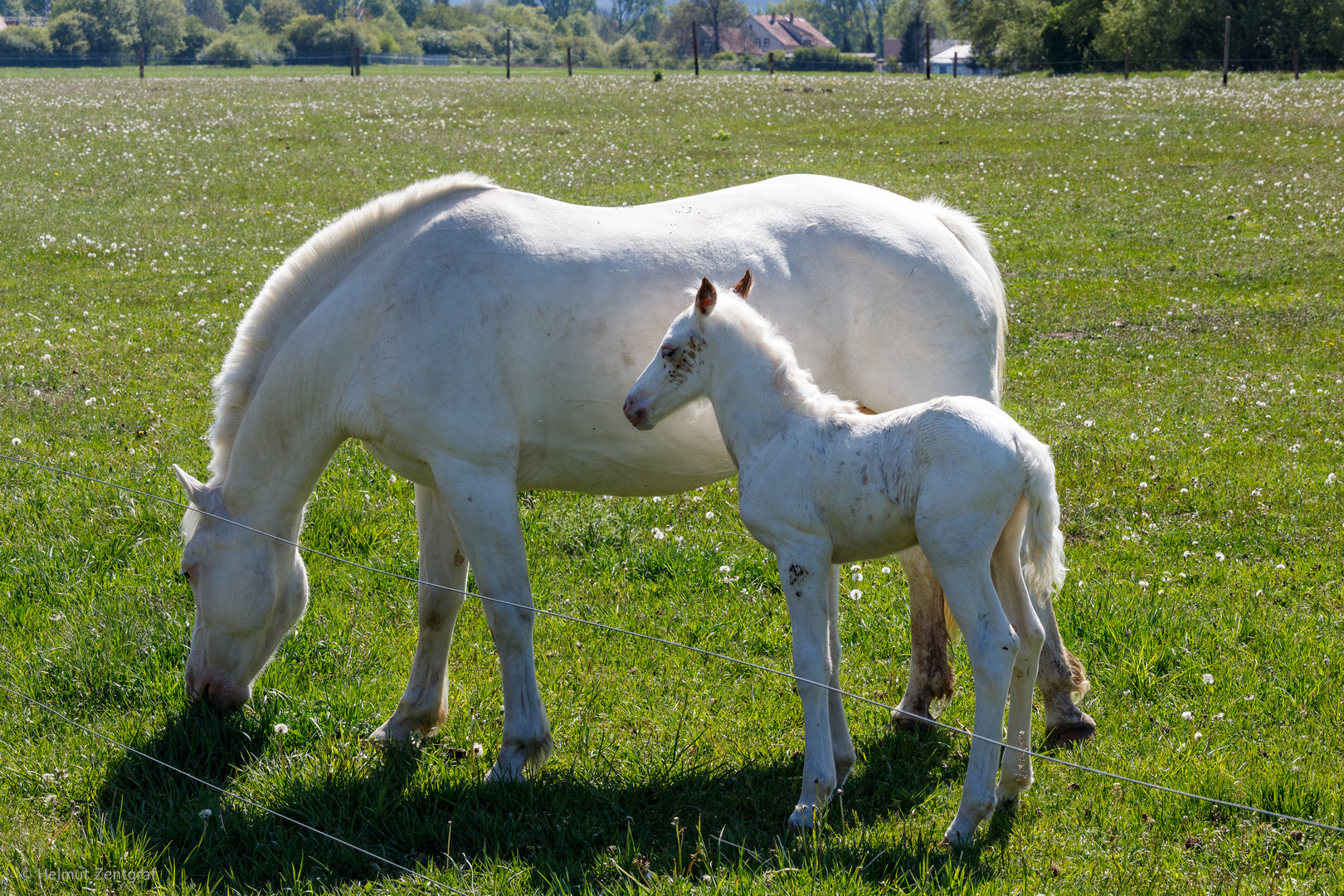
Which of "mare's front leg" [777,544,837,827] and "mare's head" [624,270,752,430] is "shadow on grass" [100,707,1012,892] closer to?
"mare's front leg" [777,544,837,827]

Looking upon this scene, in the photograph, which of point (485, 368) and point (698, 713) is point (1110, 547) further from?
point (485, 368)

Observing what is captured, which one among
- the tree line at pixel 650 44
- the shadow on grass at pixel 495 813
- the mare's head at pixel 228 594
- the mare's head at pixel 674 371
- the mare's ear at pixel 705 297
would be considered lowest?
the shadow on grass at pixel 495 813

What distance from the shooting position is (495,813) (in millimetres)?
4367

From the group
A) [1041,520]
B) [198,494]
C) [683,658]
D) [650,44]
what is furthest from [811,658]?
[650,44]

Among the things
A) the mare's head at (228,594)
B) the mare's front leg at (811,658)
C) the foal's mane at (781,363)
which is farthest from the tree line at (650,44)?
the mare's head at (228,594)

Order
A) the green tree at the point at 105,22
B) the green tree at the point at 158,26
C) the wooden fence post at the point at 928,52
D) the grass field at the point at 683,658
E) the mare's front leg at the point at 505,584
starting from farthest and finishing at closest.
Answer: the green tree at the point at 158,26 → the green tree at the point at 105,22 → the wooden fence post at the point at 928,52 → the mare's front leg at the point at 505,584 → the grass field at the point at 683,658

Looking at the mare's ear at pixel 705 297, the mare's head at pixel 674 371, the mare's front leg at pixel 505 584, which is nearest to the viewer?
the mare's ear at pixel 705 297

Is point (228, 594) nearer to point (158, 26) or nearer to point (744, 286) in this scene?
point (744, 286)

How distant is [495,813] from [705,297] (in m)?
2.26

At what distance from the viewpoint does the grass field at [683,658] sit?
13.3 ft

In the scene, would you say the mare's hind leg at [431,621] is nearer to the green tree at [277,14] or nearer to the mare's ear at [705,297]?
the mare's ear at [705,297]

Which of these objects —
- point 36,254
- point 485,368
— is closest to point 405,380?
point 485,368

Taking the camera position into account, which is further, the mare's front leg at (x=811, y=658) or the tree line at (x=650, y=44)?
the tree line at (x=650, y=44)

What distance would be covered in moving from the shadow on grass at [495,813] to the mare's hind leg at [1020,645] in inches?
7.3
